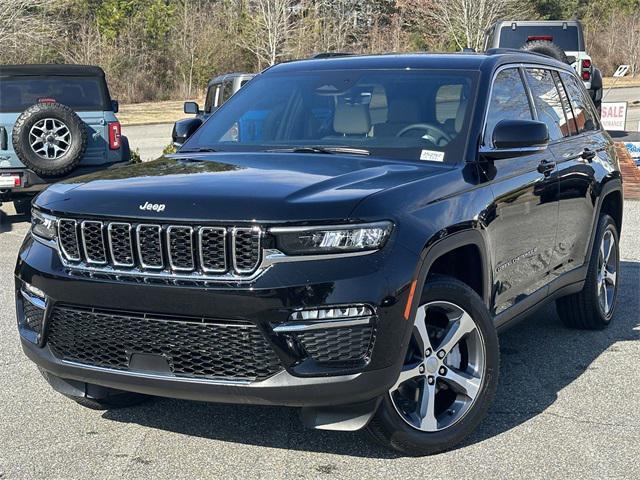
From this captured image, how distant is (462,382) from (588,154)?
8.45 feet

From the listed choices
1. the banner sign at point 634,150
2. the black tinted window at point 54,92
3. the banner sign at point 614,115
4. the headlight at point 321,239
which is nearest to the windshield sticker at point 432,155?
the headlight at point 321,239

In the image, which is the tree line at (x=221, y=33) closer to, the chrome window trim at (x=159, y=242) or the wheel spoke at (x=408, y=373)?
the wheel spoke at (x=408, y=373)

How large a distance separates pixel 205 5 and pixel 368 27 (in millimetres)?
9537

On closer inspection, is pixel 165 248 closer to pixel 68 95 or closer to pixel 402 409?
pixel 402 409

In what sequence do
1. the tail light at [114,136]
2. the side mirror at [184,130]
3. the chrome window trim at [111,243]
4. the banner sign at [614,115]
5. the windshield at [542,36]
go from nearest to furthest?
1. the chrome window trim at [111,243]
2. the side mirror at [184,130]
3. the tail light at [114,136]
4. the windshield at [542,36]
5. the banner sign at [614,115]

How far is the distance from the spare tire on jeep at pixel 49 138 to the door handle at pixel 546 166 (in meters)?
7.07

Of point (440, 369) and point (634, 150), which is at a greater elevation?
point (440, 369)

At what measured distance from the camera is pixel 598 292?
259 inches

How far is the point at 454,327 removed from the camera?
437cm

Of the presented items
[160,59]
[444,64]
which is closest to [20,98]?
[444,64]

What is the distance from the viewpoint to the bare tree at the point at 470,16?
39531 millimetres

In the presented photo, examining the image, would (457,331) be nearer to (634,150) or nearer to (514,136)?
(514,136)

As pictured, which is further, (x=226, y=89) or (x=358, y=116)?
(x=226, y=89)

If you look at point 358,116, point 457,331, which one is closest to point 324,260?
point 457,331
